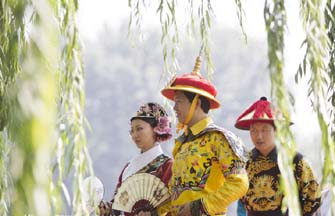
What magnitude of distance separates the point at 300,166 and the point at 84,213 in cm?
128

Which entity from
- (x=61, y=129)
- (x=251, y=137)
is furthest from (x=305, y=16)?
(x=251, y=137)

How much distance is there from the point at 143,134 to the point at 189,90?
0.36 m

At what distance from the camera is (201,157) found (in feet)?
6.50

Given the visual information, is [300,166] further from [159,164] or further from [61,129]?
[61,129]

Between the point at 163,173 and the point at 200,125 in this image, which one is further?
the point at 163,173

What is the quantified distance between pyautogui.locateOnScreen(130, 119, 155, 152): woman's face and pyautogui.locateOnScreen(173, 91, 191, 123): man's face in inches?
10.2

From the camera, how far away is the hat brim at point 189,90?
6.69ft

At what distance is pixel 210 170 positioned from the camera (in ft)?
6.52

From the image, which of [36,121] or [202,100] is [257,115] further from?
[36,121]

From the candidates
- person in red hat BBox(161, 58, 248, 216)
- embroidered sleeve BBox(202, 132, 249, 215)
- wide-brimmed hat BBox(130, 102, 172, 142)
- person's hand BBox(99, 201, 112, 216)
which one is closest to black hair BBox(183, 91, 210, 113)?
person in red hat BBox(161, 58, 248, 216)

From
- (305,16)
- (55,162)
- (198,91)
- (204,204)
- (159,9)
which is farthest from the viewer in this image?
(198,91)

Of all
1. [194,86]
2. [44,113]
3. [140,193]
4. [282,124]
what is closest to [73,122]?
[44,113]

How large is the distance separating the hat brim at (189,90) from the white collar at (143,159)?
0.23 meters

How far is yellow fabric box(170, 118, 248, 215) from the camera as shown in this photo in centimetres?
191
